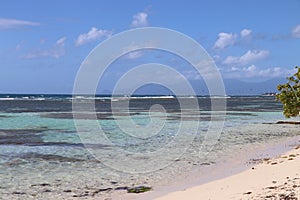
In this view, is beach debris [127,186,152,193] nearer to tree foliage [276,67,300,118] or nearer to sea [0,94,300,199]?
sea [0,94,300,199]

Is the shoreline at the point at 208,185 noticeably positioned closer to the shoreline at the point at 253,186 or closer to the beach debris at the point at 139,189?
the shoreline at the point at 253,186

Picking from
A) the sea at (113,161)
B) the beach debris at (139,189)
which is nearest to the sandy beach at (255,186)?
the beach debris at (139,189)

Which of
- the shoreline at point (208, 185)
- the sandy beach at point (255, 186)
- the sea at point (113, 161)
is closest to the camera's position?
the sandy beach at point (255, 186)

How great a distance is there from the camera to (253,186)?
36.4ft

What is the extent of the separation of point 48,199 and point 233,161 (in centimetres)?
913

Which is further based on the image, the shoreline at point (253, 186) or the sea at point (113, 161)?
the sea at point (113, 161)

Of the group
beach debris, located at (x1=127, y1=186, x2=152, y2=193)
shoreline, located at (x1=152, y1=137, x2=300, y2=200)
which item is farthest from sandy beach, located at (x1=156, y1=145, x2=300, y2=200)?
beach debris, located at (x1=127, y1=186, x2=152, y2=193)

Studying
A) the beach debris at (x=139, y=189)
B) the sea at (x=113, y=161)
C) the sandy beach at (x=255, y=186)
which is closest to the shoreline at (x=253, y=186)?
the sandy beach at (x=255, y=186)

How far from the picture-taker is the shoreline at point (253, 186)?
386 inches

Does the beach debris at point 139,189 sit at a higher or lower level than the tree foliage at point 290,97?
lower

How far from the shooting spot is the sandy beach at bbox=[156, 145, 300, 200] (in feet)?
31.9

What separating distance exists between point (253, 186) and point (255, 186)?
6cm

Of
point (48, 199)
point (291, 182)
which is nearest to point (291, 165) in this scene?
point (291, 182)

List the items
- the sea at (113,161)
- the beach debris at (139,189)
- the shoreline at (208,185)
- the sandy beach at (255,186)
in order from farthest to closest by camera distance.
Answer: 1. the sea at (113,161)
2. the beach debris at (139,189)
3. the shoreline at (208,185)
4. the sandy beach at (255,186)
